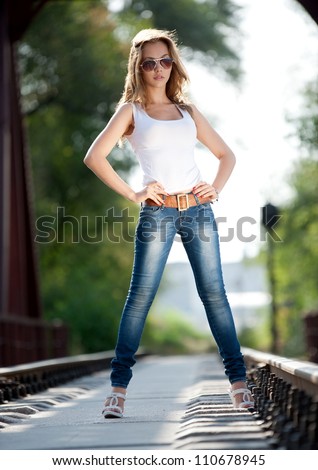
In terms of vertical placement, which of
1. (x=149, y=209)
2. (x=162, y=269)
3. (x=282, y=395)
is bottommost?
(x=282, y=395)

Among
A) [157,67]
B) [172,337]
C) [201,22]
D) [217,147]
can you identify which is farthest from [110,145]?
[172,337]

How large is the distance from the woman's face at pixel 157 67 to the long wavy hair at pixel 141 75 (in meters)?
0.02

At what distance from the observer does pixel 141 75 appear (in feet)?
18.6

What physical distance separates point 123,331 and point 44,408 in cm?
183

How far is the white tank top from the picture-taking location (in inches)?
215

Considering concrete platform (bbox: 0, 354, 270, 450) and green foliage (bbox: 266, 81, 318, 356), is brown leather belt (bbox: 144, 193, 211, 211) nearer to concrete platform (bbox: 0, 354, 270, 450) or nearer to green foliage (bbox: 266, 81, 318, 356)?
concrete platform (bbox: 0, 354, 270, 450)

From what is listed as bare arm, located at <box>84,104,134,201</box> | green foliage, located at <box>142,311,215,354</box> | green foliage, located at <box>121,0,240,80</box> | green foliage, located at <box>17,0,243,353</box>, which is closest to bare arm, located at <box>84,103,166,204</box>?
bare arm, located at <box>84,104,134,201</box>

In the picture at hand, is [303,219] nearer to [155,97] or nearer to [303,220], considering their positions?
[303,220]

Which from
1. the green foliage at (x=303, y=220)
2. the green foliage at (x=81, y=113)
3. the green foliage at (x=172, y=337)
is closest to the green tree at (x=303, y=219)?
the green foliage at (x=303, y=220)

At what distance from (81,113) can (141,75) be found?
1077 inches

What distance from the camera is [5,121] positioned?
51.1 feet

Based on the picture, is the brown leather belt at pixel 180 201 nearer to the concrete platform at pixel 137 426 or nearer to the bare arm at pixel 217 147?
the bare arm at pixel 217 147

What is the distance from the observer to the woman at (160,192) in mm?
5500

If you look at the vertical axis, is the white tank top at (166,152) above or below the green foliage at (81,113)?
below
